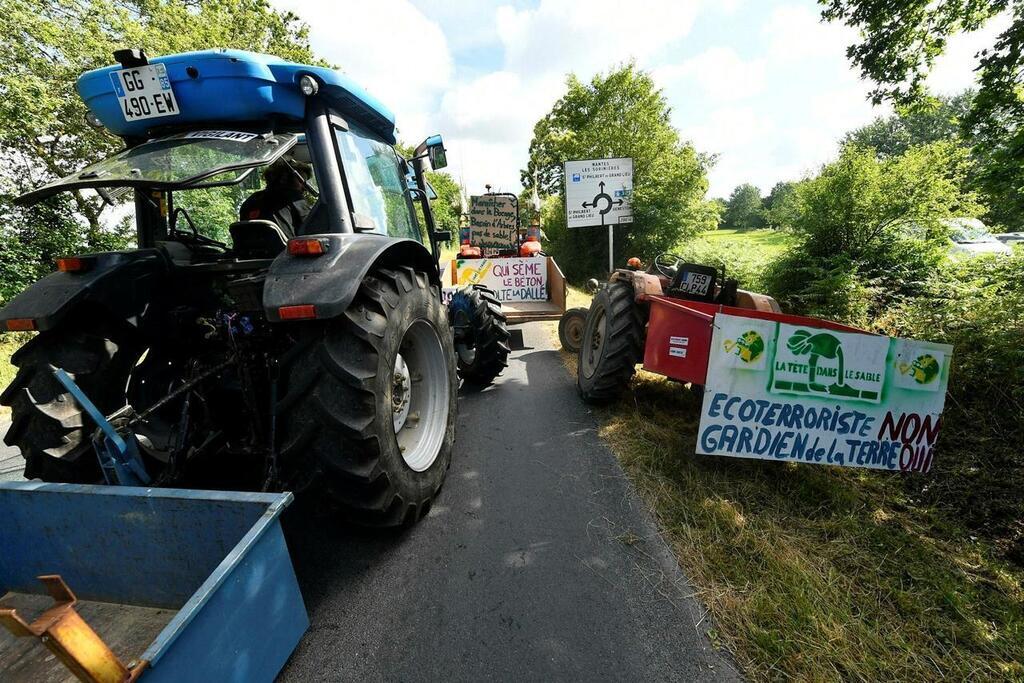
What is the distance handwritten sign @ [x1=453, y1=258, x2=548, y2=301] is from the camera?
7711 mm

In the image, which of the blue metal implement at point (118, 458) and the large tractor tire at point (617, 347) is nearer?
the blue metal implement at point (118, 458)

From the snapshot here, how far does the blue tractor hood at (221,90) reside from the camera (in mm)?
1877

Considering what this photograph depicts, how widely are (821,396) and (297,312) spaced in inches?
108

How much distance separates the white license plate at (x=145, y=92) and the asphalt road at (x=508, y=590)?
2.09 meters

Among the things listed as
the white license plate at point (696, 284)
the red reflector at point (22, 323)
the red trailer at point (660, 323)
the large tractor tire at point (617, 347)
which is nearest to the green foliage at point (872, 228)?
the red trailer at point (660, 323)

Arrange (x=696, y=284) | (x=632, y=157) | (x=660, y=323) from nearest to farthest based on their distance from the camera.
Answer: (x=660, y=323), (x=696, y=284), (x=632, y=157)

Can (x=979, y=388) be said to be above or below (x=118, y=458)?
below

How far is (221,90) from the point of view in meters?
1.91

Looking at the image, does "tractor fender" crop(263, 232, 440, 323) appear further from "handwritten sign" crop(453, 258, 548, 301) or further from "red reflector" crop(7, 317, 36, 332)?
"handwritten sign" crop(453, 258, 548, 301)

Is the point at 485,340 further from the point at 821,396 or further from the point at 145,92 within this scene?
the point at 145,92

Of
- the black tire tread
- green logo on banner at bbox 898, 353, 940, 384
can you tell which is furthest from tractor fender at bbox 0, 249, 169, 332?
green logo on banner at bbox 898, 353, 940, 384

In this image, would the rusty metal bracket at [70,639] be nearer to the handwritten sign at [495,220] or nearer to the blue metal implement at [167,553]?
the blue metal implement at [167,553]

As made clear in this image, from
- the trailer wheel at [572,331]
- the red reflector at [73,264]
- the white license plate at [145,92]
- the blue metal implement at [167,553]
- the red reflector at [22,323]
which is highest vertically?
the white license plate at [145,92]

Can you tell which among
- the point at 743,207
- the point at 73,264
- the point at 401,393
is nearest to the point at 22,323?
the point at 73,264
